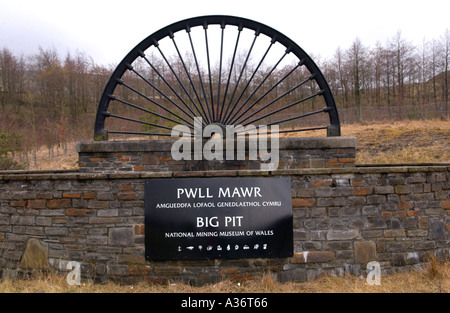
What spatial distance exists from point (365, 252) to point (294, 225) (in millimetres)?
1066

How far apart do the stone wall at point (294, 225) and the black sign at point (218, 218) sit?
0.38 ft

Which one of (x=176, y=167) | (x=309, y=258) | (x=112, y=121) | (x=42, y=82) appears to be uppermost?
(x=42, y=82)

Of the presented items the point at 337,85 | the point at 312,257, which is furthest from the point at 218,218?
the point at 337,85

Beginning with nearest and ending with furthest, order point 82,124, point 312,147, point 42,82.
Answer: point 312,147, point 82,124, point 42,82

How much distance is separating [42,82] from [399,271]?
100 feet

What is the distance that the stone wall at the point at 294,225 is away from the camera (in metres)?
4.09

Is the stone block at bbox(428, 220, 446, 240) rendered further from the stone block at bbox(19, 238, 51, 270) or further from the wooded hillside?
the wooded hillside

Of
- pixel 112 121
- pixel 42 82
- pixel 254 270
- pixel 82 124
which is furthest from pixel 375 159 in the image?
pixel 42 82

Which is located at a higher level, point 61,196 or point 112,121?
point 112,121

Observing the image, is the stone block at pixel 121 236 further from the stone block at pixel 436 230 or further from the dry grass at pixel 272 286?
the stone block at pixel 436 230

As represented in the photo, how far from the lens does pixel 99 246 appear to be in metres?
4.14

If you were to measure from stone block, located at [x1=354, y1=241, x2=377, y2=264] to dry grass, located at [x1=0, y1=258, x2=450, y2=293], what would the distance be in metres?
0.26

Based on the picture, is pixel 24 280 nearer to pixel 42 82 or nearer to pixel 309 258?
pixel 309 258

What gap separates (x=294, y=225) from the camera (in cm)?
415
